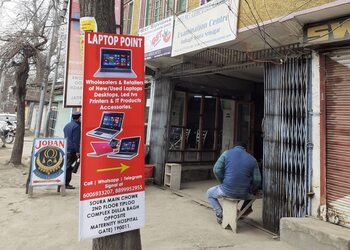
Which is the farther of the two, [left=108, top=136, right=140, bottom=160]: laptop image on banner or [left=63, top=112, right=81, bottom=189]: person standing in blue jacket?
[left=63, top=112, right=81, bottom=189]: person standing in blue jacket

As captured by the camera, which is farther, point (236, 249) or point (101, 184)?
point (236, 249)

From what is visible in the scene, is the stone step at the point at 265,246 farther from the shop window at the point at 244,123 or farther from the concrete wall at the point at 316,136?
the shop window at the point at 244,123

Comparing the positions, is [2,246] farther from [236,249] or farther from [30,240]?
[236,249]

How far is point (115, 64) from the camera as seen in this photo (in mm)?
3027

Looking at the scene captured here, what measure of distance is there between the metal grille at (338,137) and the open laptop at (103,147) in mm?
3507

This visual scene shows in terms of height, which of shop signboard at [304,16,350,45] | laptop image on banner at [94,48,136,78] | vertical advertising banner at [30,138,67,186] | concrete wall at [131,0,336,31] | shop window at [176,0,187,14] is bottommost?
vertical advertising banner at [30,138,67,186]

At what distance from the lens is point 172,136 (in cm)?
983

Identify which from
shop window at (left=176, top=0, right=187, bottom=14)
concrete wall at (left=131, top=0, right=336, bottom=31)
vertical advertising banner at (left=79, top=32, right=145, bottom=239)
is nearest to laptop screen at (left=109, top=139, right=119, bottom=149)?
vertical advertising banner at (left=79, top=32, right=145, bottom=239)

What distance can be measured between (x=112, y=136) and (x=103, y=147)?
13cm

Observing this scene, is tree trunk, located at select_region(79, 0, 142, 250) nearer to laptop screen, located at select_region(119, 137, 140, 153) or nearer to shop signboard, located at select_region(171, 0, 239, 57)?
laptop screen, located at select_region(119, 137, 140, 153)

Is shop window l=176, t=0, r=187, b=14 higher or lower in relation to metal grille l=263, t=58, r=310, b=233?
higher

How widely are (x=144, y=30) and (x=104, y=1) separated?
6.15 meters

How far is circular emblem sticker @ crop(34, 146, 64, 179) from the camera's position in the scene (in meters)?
7.46

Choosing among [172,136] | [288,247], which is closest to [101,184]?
[288,247]
